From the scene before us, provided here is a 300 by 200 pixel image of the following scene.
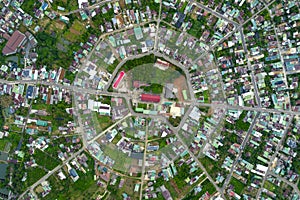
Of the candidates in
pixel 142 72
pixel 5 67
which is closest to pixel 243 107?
pixel 142 72

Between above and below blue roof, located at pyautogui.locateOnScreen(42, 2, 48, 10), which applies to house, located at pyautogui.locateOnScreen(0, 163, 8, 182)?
below

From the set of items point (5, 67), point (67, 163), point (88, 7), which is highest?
point (88, 7)

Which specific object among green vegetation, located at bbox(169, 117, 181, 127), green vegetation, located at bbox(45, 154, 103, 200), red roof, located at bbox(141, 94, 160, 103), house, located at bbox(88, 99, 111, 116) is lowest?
green vegetation, located at bbox(45, 154, 103, 200)

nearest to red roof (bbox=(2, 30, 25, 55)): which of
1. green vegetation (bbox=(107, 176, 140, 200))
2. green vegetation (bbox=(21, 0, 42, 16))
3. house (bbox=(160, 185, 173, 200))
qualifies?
green vegetation (bbox=(21, 0, 42, 16))

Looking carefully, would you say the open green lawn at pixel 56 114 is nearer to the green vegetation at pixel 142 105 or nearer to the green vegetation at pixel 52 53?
the green vegetation at pixel 52 53

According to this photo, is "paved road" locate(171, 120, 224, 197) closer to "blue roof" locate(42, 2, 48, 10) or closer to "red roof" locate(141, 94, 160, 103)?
"red roof" locate(141, 94, 160, 103)

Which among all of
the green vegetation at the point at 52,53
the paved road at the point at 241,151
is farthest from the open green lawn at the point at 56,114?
the paved road at the point at 241,151

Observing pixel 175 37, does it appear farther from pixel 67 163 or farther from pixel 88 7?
pixel 67 163
